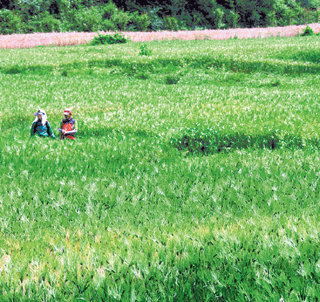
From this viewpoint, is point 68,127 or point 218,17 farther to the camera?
point 218,17

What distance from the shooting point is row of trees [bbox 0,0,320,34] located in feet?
183

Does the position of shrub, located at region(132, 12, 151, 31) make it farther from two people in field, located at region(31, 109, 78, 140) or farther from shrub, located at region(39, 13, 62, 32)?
two people in field, located at region(31, 109, 78, 140)

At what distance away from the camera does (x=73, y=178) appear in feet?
19.6

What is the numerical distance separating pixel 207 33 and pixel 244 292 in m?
48.6

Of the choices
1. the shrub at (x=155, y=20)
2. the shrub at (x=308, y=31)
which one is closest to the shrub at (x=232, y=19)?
the shrub at (x=155, y=20)

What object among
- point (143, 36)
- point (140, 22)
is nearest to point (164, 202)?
point (143, 36)

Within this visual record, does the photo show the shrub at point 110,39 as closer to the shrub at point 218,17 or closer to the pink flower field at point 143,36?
the pink flower field at point 143,36

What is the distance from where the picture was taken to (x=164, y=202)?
4844 mm

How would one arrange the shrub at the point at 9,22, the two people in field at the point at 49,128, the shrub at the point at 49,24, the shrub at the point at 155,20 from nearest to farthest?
the two people in field at the point at 49,128 → the shrub at the point at 9,22 → the shrub at the point at 49,24 → the shrub at the point at 155,20

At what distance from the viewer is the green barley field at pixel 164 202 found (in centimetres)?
260

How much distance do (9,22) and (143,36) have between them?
23.1 meters

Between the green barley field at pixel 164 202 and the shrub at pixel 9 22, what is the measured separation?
153ft

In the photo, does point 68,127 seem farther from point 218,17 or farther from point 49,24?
point 218,17

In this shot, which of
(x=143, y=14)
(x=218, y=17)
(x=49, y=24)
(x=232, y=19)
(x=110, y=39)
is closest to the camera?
(x=110, y=39)
